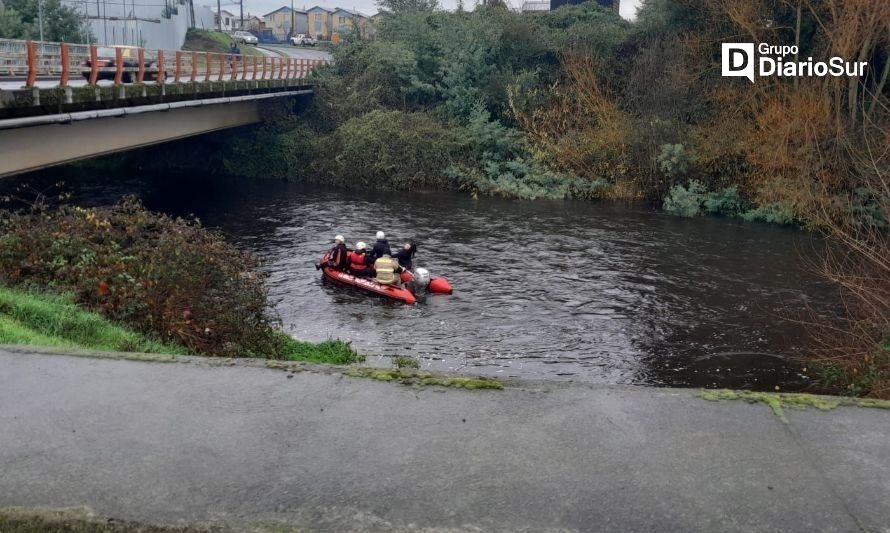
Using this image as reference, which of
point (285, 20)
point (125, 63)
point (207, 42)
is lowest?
point (125, 63)

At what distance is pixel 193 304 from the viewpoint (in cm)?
1102

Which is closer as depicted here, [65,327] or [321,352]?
[65,327]

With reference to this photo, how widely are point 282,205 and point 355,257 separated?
13.5m

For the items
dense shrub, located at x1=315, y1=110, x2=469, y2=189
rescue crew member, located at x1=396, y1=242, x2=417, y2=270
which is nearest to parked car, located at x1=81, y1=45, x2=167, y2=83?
dense shrub, located at x1=315, y1=110, x2=469, y2=189

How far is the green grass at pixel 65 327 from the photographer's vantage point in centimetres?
805

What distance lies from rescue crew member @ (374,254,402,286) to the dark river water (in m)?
0.54

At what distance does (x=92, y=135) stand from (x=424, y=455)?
2139cm

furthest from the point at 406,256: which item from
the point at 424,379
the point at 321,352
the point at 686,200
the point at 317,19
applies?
the point at 317,19

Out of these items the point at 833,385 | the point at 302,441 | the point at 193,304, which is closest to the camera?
the point at 302,441

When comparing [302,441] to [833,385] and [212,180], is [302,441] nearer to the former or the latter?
[833,385]

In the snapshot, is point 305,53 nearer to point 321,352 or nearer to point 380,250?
point 380,250

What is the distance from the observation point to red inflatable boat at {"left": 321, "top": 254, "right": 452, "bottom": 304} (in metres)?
18.2

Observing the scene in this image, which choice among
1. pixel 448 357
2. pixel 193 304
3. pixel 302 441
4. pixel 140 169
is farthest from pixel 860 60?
pixel 140 169

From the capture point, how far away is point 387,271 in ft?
61.0
